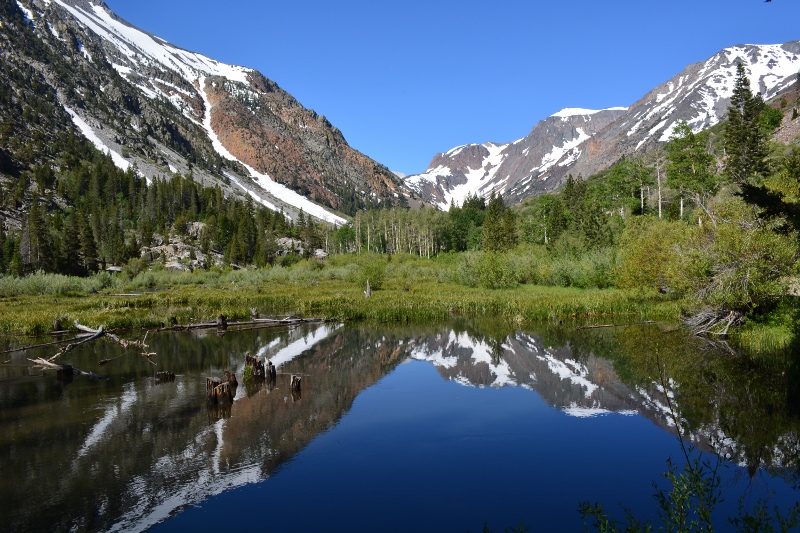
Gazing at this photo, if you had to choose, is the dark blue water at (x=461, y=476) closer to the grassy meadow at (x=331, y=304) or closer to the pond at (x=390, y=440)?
the pond at (x=390, y=440)

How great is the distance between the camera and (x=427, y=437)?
13781mm

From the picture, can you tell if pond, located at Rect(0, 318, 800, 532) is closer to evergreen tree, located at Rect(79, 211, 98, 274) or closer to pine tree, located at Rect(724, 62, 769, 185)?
pine tree, located at Rect(724, 62, 769, 185)

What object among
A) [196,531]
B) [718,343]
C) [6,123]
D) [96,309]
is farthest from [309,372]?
[6,123]

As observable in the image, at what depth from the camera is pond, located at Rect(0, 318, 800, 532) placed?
967cm

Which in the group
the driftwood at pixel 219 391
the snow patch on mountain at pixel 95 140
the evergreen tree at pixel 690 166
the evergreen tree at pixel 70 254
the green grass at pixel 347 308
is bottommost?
the driftwood at pixel 219 391

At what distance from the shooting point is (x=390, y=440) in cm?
1352

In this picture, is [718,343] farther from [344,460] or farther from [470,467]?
[344,460]

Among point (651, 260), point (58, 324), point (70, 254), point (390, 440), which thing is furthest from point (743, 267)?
point (70, 254)

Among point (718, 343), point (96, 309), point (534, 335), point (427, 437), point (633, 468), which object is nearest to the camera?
point (633, 468)

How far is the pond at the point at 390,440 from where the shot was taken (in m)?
9.67

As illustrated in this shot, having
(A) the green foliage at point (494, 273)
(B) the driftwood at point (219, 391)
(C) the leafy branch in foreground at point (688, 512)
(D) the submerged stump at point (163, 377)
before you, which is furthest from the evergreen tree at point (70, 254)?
(C) the leafy branch in foreground at point (688, 512)

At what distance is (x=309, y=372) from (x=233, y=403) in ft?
16.4

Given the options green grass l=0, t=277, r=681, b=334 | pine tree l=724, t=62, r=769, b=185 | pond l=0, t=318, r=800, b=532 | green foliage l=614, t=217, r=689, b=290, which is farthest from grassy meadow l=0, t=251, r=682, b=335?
pine tree l=724, t=62, r=769, b=185

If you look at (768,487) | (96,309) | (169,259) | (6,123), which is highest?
(6,123)
